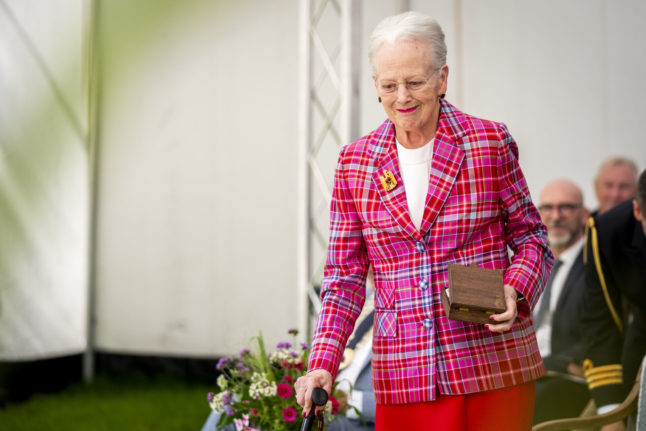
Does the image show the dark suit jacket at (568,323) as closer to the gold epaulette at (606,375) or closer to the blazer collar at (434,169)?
the gold epaulette at (606,375)

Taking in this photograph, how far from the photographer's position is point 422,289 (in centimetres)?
120

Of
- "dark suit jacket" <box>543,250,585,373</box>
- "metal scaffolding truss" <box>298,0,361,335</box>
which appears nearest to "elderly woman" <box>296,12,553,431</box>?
"dark suit jacket" <box>543,250,585,373</box>

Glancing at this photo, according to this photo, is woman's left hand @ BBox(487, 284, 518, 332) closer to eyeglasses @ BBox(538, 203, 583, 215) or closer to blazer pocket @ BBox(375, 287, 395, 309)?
blazer pocket @ BBox(375, 287, 395, 309)

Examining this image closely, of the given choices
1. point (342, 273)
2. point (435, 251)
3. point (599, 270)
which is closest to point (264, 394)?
point (342, 273)

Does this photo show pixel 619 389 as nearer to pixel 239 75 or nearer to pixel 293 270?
pixel 293 270

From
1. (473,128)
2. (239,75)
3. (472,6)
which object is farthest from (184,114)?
(473,128)

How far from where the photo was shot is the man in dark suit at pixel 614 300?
2729mm

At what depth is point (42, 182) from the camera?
5.68m

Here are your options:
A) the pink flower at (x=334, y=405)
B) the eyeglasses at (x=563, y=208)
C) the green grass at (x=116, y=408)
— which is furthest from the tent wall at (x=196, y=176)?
the pink flower at (x=334, y=405)

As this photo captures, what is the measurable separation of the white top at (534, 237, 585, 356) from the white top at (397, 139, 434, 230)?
8.66 feet

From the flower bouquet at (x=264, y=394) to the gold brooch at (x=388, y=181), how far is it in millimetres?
961

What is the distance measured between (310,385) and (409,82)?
0.55m

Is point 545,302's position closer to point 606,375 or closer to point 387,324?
point 606,375

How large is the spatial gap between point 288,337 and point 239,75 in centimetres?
219
